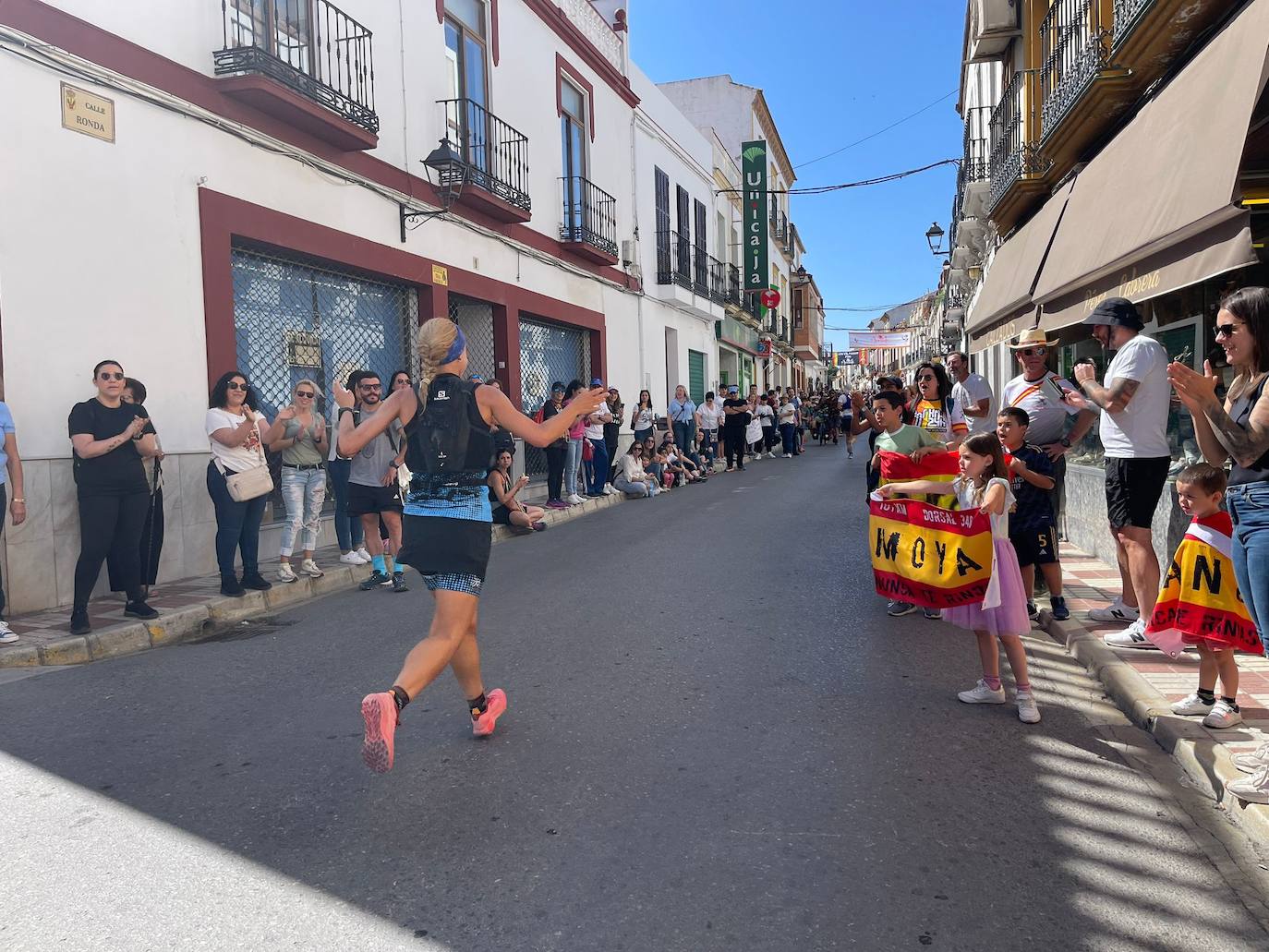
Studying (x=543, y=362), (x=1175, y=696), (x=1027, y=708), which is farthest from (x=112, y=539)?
(x=543, y=362)

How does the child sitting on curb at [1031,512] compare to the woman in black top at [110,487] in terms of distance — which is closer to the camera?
the child sitting on curb at [1031,512]

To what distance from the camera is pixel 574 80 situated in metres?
17.7

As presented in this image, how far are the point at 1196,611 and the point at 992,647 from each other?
2.88 feet

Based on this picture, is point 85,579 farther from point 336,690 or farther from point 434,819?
point 434,819

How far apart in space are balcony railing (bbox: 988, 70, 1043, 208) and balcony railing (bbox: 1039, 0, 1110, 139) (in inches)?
15.5

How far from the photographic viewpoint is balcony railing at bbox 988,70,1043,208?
13.0m

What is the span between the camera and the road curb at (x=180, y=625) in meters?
5.78

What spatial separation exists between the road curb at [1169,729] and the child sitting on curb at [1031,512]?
50 cm

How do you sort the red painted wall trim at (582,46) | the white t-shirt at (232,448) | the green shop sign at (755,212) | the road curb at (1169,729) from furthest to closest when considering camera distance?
the green shop sign at (755,212), the red painted wall trim at (582,46), the white t-shirt at (232,448), the road curb at (1169,729)

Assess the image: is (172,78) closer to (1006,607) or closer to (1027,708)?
(1006,607)

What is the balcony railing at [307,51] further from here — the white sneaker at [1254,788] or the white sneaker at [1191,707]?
the white sneaker at [1254,788]

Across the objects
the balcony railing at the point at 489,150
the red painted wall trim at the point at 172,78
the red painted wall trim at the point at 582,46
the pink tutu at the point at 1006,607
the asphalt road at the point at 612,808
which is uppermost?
the red painted wall trim at the point at 582,46

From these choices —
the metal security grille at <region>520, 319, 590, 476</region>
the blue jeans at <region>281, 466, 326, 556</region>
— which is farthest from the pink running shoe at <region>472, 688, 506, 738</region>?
the metal security grille at <region>520, 319, 590, 476</region>

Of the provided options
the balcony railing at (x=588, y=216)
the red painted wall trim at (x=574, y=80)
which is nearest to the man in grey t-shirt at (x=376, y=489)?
the balcony railing at (x=588, y=216)
